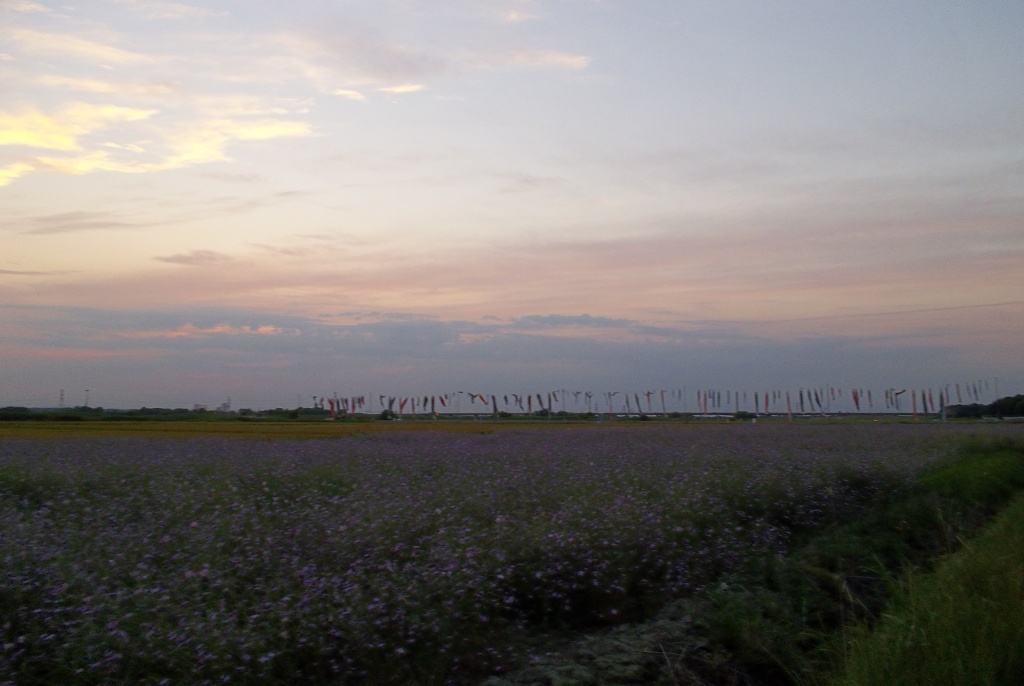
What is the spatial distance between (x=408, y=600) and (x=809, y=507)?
7819 millimetres

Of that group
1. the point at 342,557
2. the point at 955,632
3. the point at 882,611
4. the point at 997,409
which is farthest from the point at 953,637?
the point at 997,409

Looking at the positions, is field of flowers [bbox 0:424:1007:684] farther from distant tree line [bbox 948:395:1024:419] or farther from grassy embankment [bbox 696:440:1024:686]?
distant tree line [bbox 948:395:1024:419]

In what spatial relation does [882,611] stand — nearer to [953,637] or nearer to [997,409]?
[953,637]

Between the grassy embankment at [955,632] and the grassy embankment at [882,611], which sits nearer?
the grassy embankment at [955,632]

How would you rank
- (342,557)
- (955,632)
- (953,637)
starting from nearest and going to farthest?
(953,637)
(955,632)
(342,557)

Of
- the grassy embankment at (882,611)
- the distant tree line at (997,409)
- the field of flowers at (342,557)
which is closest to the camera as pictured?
the grassy embankment at (882,611)

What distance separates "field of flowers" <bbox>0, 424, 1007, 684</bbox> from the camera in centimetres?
586

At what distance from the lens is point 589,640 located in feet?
23.4

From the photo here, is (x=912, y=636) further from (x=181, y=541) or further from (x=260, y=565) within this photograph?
(x=181, y=541)

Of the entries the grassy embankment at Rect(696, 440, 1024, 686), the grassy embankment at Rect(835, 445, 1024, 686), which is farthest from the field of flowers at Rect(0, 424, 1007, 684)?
the grassy embankment at Rect(835, 445, 1024, 686)

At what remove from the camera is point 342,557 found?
7.64 metres

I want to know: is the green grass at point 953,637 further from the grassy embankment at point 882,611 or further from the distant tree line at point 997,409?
the distant tree line at point 997,409

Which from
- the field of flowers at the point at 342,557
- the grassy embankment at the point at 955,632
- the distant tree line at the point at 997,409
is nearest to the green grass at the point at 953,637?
the grassy embankment at the point at 955,632

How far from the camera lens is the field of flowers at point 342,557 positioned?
5859mm
